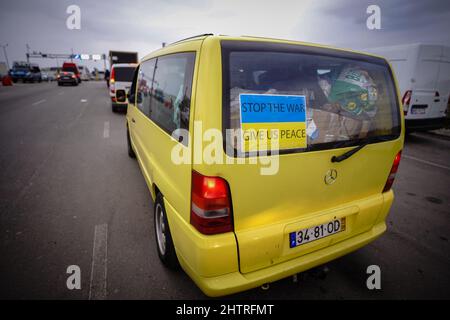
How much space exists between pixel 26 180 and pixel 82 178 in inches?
34.2

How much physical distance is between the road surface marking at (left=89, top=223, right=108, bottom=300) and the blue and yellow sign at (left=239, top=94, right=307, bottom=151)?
1.84 m

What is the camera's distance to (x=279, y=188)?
1.66 meters

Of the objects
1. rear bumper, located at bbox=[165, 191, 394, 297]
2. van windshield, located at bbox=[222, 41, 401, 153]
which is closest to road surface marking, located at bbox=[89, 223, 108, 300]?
rear bumper, located at bbox=[165, 191, 394, 297]

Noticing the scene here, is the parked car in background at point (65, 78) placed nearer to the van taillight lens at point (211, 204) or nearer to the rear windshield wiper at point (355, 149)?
the van taillight lens at point (211, 204)

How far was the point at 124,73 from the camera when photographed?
1100 centimetres

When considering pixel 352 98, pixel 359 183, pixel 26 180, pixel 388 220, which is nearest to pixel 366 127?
pixel 352 98

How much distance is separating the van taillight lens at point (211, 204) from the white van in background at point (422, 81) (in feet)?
24.9

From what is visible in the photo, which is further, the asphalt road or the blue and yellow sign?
the asphalt road

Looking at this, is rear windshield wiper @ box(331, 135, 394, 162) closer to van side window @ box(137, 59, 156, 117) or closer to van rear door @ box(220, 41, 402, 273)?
van rear door @ box(220, 41, 402, 273)

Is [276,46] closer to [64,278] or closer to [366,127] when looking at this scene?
[366,127]

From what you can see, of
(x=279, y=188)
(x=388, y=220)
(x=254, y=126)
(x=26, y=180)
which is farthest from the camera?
(x=26, y=180)

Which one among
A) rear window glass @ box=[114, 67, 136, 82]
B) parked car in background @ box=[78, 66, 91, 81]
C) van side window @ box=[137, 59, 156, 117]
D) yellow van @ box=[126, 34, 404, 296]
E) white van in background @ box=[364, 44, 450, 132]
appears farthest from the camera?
parked car in background @ box=[78, 66, 91, 81]

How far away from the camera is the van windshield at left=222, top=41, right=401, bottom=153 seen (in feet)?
4.98

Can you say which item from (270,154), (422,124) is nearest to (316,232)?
(270,154)
